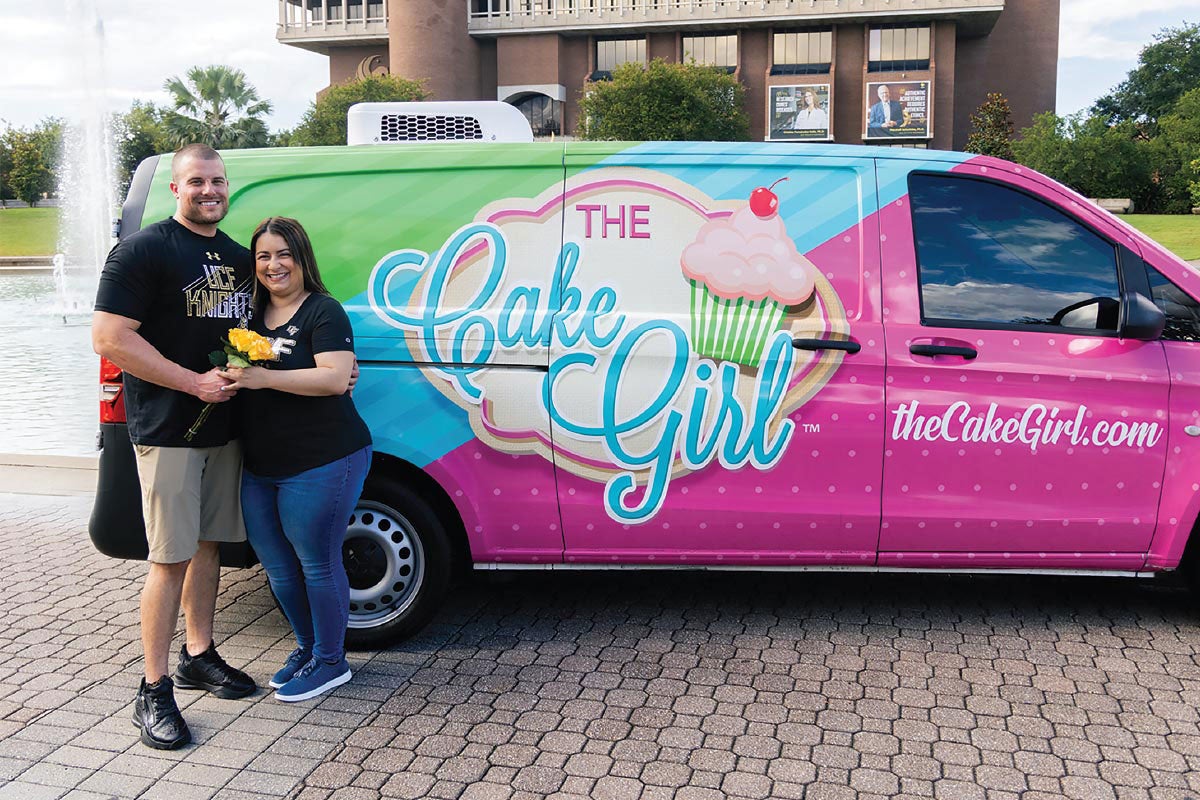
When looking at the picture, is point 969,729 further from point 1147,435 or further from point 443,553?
point 443,553

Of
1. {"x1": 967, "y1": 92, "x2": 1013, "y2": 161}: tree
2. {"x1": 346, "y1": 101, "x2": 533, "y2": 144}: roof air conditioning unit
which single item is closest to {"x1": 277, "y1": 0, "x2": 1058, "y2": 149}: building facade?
{"x1": 967, "y1": 92, "x2": 1013, "y2": 161}: tree

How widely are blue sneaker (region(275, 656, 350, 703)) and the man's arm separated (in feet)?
3.56

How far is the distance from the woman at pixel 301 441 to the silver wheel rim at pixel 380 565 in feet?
1.22

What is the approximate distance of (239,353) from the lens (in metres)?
3.58

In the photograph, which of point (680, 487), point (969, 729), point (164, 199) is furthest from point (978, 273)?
point (164, 199)

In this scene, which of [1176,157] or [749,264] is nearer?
[749,264]

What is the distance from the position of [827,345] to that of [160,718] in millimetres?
2685

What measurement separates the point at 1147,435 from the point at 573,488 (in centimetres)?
222

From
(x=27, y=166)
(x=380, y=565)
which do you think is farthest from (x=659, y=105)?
(x=380, y=565)

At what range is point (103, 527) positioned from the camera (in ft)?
13.8

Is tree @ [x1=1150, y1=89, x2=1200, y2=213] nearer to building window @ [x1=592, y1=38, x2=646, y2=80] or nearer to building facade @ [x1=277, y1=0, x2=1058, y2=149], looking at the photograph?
building facade @ [x1=277, y1=0, x2=1058, y2=149]

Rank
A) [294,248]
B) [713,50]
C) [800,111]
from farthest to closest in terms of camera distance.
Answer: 1. [713,50]
2. [800,111]
3. [294,248]

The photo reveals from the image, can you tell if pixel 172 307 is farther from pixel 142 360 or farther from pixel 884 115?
pixel 884 115

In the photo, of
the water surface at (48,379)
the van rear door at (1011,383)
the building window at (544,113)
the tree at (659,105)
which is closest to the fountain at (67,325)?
the water surface at (48,379)
